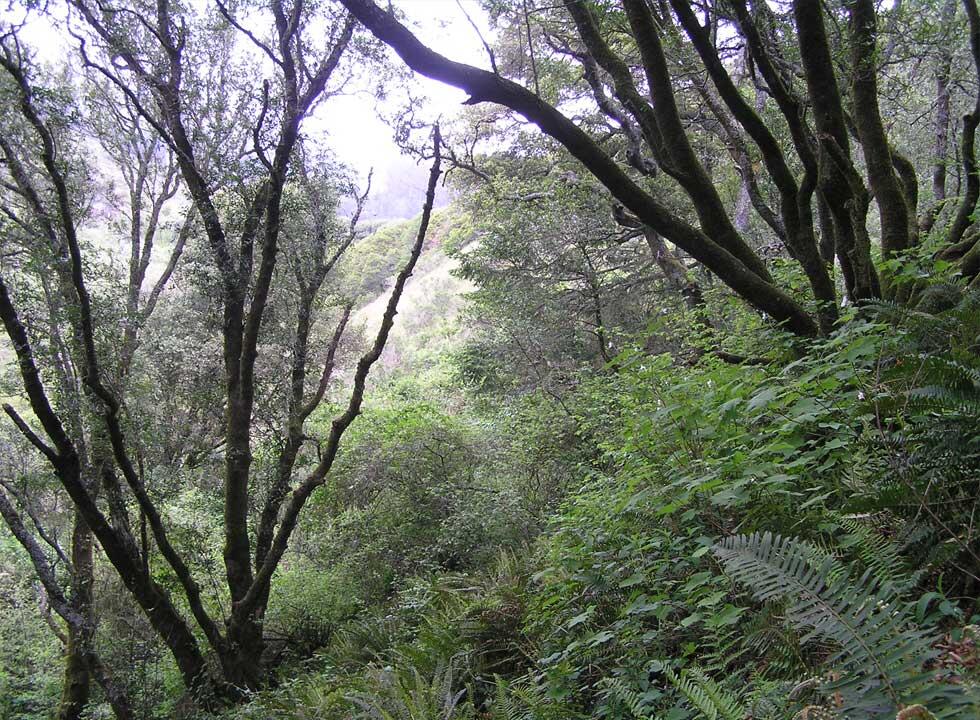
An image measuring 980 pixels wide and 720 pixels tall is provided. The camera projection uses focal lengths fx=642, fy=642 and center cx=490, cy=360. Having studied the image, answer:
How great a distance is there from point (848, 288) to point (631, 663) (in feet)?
9.95

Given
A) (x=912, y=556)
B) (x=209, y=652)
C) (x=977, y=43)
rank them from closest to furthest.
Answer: (x=912, y=556)
(x=977, y=43)
(x=209, y=652)

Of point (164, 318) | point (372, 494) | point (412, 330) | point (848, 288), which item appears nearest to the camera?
point (848, 288)

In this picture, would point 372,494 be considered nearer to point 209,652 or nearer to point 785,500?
point 209,652

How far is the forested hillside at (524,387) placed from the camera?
7.07 ft

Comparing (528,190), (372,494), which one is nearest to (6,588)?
(372,494)

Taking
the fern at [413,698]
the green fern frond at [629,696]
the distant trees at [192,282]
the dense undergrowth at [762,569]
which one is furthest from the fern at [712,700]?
the distant trees at [192,282]

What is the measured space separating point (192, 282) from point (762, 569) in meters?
8.96

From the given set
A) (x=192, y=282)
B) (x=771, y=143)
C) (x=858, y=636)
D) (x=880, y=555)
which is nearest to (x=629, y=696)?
(x=880, y=555)

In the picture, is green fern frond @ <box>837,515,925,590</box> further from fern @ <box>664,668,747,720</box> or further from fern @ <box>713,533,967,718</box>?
fern @ <box>664,668,747,720</box>

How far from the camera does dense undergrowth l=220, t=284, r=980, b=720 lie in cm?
139

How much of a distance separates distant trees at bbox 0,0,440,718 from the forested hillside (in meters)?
0.05

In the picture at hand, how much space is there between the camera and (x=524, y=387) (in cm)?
1180

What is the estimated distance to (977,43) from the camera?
524 centimetres

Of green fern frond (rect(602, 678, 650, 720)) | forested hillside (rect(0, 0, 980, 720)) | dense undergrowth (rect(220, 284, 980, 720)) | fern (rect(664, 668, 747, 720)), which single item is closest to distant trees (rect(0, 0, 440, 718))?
forested hillside (rect(0, 0, 980, 720))
